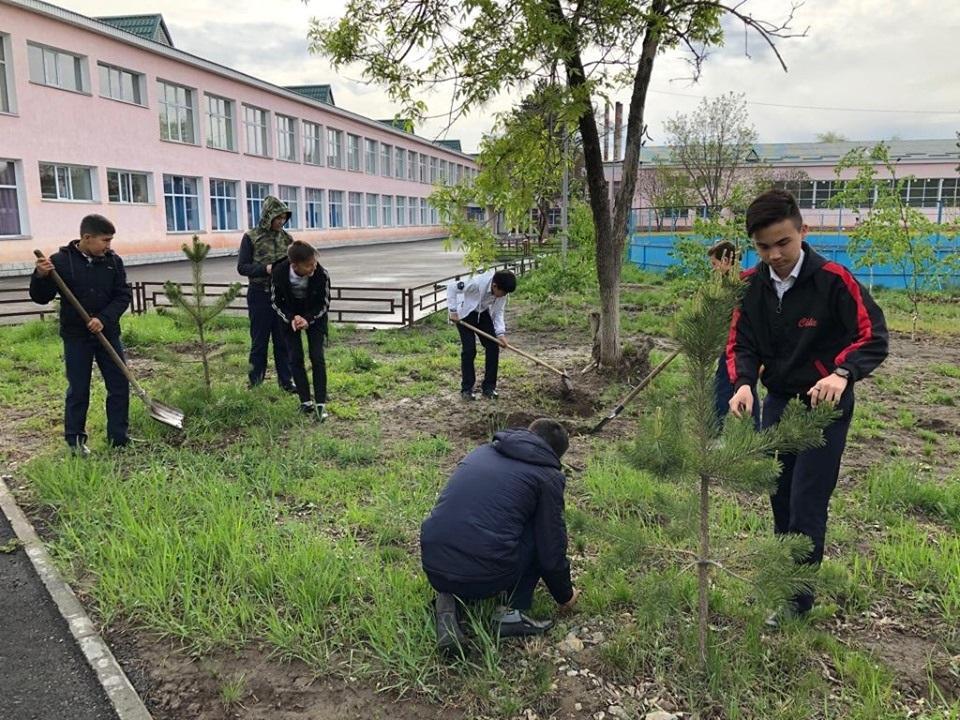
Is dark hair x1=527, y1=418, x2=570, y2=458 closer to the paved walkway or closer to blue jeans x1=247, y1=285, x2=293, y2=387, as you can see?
the paved walkway

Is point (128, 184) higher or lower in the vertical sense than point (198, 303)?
higher

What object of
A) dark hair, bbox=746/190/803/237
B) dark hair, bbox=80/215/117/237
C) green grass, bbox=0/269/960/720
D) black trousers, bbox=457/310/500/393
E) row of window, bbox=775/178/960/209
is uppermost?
row of window, bbox=775/178/960/209

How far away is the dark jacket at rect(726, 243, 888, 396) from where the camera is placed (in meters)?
2.50

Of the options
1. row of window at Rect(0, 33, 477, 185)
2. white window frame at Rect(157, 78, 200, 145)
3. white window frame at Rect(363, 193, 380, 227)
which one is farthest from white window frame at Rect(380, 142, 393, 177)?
white window frame at Rect(157, 78, 200, 145)

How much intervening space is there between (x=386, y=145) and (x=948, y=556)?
47.3 meters

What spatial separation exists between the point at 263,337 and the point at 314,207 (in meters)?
32.9

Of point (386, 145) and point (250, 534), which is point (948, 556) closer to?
point (250, 534)

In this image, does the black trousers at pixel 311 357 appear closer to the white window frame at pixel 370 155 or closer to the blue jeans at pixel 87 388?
the blue jeans at pixel 87 388

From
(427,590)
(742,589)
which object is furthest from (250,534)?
(742,589)

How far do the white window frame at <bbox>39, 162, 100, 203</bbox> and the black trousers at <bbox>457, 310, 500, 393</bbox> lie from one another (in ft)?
60.3

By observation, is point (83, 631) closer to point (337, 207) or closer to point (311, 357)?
point (311, 357)

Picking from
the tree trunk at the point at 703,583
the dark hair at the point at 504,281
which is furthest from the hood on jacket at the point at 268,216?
the tree trunk at the point at 703,583

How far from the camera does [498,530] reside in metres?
2.65

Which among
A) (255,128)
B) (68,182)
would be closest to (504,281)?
(68,182)
